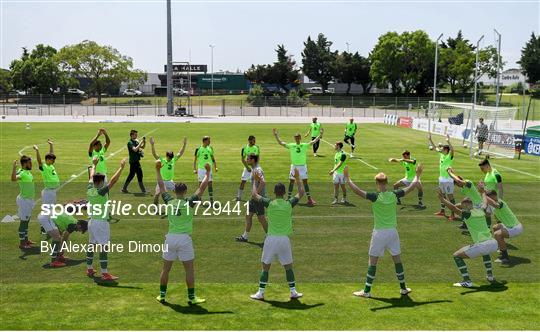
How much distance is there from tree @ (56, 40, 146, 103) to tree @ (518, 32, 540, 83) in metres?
86.8

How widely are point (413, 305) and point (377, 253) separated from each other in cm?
116

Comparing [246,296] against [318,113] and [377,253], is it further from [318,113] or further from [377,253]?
[318,113]

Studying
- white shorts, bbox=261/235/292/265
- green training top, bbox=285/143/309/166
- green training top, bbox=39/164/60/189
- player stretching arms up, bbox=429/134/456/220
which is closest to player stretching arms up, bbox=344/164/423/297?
white shorts, bbox=261/235/292/265

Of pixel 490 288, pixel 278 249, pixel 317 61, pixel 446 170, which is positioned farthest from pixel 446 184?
pixel 317 61

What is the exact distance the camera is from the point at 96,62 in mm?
113500

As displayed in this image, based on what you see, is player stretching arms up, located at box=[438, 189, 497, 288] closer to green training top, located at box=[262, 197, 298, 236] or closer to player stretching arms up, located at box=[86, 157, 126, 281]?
green training top, located at box=[262, 197, 298, 236]

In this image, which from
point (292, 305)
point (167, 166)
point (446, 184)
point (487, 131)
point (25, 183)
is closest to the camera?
point (292, 305)

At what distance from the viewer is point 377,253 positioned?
1020cm

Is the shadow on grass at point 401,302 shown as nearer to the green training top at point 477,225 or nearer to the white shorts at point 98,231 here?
the green training top at point 477,225

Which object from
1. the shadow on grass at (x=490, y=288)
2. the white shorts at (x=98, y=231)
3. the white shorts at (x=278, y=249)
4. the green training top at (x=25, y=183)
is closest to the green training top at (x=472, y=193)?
the shadow on grass at (x=490, y=288)

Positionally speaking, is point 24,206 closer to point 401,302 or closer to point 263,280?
point 263,280

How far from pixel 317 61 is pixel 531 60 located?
150 feet

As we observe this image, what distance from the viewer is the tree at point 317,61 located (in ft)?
393

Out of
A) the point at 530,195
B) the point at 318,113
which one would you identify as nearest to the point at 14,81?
the point at 318,113
